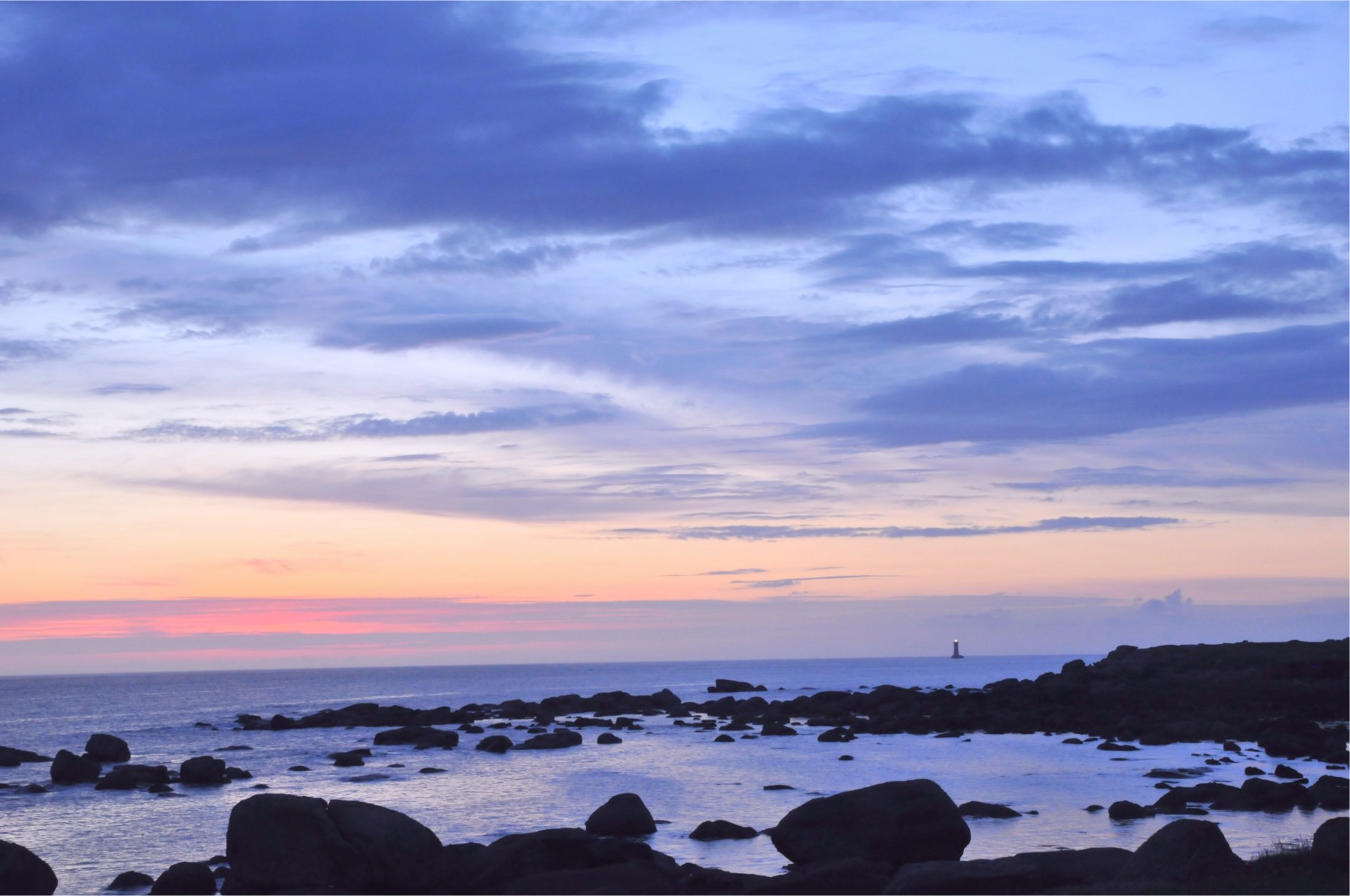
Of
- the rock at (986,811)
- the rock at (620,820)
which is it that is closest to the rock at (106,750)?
the rock at (620,820)

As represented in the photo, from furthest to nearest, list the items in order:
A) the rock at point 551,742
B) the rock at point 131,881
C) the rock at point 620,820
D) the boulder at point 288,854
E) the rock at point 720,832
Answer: the rock at point 551,742 < the rock at point 620,820 < the rock at point 720,832 < the rock at point 131,881 < the boulder at point 288,854

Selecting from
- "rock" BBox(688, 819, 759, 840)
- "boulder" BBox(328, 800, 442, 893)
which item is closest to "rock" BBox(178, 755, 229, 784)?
"rock" BBox(688, 819, 759, 840)

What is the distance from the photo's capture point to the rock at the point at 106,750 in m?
63.2

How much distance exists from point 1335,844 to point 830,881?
915 cm

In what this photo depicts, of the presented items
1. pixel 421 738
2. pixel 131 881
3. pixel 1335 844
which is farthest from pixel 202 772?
Answer: pixel 1335 844

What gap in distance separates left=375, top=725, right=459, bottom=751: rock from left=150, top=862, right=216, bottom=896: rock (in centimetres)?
4264

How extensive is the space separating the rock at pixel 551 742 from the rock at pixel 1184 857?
168 feet

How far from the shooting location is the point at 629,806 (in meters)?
33.5

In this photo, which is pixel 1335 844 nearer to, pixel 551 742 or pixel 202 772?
pixel 202 772

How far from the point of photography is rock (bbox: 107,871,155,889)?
28.7m

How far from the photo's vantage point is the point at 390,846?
25688 millimetres

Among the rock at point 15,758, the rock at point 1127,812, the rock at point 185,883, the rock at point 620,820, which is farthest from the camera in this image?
the rock at point 15,758

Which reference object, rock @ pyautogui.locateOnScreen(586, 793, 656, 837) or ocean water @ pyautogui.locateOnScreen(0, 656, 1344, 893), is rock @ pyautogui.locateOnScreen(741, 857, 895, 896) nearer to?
ocean water @ pyautogui.locateOnScreen(0, 656, 1344, 893)

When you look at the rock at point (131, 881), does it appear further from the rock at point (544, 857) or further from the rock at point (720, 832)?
the rock at point (720, 832)
